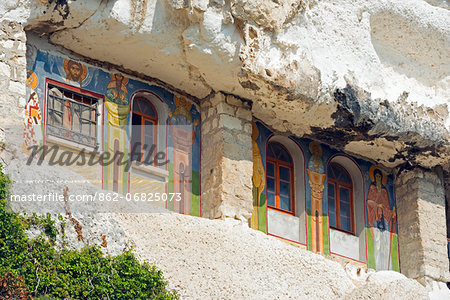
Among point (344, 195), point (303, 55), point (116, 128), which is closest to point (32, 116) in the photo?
point (116, 128)

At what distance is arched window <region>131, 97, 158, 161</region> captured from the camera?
1438cm

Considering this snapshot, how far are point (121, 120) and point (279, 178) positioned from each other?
9.43 feet

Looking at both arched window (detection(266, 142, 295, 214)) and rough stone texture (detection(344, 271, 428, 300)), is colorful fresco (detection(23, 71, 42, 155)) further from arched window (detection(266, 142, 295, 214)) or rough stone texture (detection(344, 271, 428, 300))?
rough stone texture (detection(344, 271, 428, 300))

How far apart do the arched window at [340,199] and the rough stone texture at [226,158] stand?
219cm

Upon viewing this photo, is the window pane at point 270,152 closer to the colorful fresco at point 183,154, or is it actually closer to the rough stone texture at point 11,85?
the colorful fresco at point 183,154

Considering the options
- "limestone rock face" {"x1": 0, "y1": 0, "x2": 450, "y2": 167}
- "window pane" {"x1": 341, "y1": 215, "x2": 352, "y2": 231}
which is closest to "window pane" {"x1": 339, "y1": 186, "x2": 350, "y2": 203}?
"window pane" {"x1": 341, "y1": 215, "x2": 352, "y2": 231}

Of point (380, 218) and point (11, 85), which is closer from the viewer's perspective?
point (11, 85)

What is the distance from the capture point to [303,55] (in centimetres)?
1452

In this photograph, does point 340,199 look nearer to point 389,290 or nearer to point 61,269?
point 389,290

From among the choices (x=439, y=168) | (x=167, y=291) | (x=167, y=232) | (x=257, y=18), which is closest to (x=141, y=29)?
(x=257, y=18)

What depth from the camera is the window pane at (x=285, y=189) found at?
620 inches

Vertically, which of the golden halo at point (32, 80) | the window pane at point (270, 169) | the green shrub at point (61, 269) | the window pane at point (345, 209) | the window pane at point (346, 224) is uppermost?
the golden halo at point (32, 80)

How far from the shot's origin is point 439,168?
17.0 meters

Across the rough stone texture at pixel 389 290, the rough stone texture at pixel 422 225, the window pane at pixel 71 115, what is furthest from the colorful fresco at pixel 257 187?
the rough stone texture at pixel 422 225
